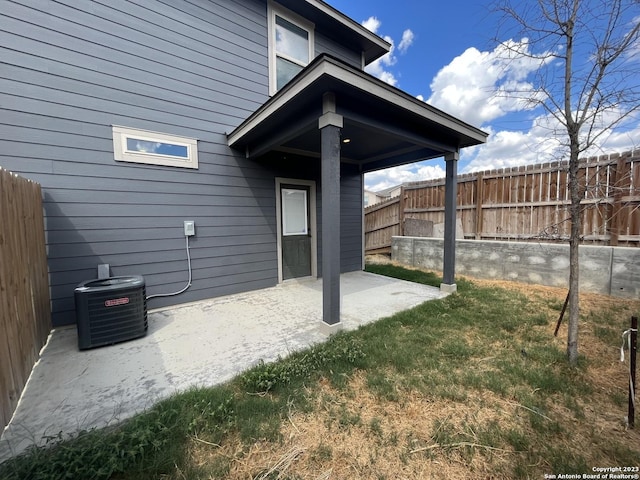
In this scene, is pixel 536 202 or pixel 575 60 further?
pixel 536 202

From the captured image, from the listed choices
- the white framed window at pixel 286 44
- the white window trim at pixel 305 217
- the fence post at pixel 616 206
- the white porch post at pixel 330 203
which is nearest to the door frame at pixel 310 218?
the white window trim at pixel 305 217

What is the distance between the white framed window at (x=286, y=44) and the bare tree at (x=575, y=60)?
347 cm

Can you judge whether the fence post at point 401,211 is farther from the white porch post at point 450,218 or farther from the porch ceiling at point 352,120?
the white porch post at point 450,218

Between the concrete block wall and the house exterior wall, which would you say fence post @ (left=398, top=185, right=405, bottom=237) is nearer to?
the concrete block wall

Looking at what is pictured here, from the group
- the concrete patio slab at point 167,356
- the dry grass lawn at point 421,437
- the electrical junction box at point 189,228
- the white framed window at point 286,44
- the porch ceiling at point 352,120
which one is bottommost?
the dry grass lawn at point 421,437

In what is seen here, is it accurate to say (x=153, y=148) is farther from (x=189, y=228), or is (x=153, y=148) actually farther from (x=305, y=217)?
(x=305, y=217)

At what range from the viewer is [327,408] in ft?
5.99

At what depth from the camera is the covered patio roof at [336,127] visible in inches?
104

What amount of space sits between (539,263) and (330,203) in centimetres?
471

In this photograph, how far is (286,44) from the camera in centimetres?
476

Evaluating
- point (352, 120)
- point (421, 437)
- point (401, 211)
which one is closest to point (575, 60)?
point (352, 120)

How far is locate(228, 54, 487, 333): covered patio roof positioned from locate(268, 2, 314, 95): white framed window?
145 cm

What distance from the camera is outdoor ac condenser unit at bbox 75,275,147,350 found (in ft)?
8.48

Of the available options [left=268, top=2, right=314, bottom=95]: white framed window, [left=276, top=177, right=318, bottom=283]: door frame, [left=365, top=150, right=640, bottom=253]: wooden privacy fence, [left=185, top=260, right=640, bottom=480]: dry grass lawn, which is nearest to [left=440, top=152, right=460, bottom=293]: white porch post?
[left=365, top=150, right=640, bottom=253]: wooden privacy fence
